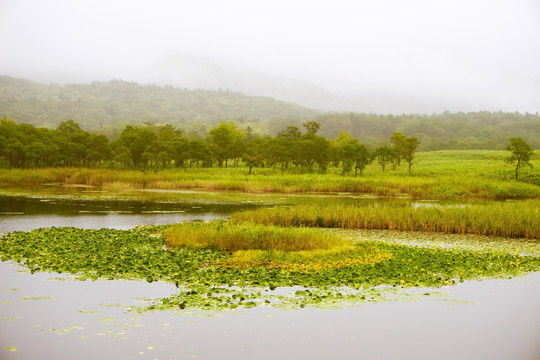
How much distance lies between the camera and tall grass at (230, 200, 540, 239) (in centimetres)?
3553

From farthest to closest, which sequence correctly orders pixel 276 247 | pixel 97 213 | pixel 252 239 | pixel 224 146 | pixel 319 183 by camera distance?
pixel 224 146 < pixel 319 183 < pixel 97 213 < pixel 252 239 < pixel 276 247

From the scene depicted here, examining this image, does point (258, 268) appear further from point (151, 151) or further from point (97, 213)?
point (151, 151)

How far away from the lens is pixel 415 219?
38875 millimetres

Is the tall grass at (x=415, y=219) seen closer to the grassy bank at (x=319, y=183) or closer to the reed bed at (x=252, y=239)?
the reed bed at (x=252, y=239)

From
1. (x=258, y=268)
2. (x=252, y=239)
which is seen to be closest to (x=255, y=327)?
(x=258, y=268)

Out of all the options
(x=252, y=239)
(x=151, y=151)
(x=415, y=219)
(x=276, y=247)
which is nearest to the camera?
(x=276, y=247)

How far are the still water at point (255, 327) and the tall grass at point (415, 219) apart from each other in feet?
50.9

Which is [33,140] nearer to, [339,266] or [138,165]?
[138,165]

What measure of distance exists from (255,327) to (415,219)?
87.3 feet

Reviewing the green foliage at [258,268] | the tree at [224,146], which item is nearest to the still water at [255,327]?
the green foliage at [258,268]

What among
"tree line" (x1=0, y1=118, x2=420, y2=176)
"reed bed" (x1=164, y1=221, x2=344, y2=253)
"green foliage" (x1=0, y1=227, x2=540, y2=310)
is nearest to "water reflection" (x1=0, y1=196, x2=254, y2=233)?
"green foliage" (x1=0, y1=227, x2=540, y2=310)

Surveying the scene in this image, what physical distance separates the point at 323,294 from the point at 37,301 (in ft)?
36.1

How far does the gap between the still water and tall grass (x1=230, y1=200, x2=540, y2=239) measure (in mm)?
15523

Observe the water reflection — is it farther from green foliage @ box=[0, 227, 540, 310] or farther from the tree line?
the tree line
